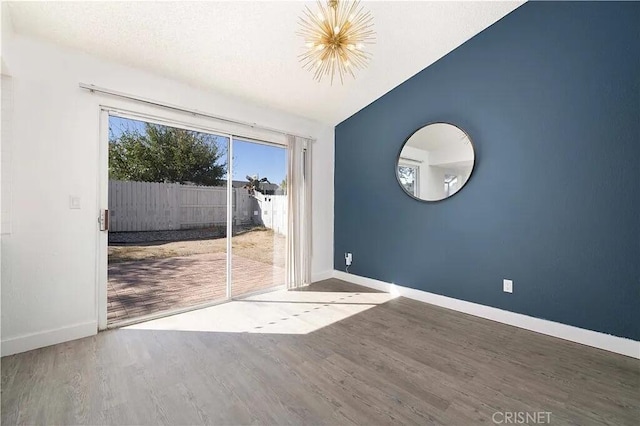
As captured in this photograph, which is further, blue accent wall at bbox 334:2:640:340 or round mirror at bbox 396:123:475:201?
round mirror at bbox 396:123:475:201

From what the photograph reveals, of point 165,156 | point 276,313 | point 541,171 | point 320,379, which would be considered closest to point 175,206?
point 165,156

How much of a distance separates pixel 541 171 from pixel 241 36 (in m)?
3.04

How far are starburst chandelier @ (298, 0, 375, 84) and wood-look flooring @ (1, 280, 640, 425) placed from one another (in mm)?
2286

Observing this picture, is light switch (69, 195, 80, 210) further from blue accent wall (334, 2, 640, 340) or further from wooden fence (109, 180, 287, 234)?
blue accent wall (334, 2, 640, 340)

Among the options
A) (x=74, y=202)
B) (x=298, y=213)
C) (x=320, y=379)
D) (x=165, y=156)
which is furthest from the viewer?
(x=298, y=213)

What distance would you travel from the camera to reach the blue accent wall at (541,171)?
232cm

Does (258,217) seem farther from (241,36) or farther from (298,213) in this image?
(241,36)

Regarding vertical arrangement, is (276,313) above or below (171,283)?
below

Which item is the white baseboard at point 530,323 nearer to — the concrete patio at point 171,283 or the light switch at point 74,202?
the concrete patio at point 171,283

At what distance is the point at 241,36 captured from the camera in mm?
2609

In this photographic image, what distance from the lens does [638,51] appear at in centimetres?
224

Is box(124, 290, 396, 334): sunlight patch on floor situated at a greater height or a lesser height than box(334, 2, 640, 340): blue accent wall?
lesser

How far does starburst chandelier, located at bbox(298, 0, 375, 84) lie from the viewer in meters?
1.97

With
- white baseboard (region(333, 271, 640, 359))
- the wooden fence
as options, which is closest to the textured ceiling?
the wooden fence
